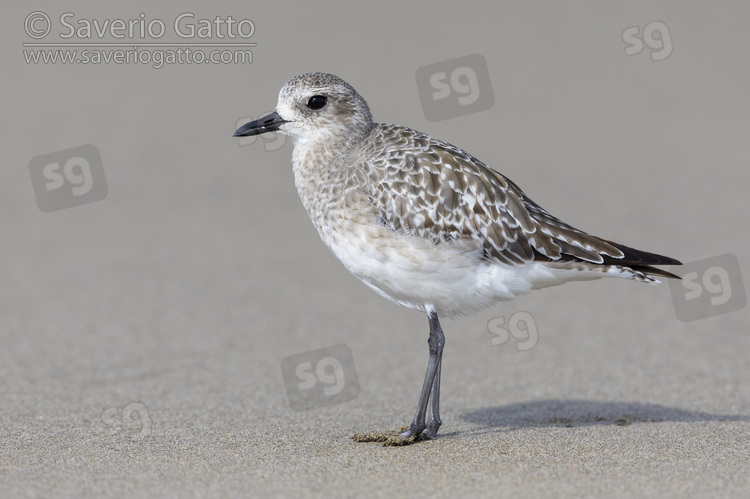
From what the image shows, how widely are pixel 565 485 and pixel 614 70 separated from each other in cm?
1167

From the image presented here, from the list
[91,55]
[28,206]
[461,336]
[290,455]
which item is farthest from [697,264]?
[91,55]

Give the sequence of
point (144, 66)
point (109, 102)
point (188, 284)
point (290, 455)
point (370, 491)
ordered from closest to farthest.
Answer: 1. point (370, 491)
2. point (290, 455)
3. point (188, 284)
4. point (109, 102)
5. point (144, 66)

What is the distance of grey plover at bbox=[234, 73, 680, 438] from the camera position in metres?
5.62

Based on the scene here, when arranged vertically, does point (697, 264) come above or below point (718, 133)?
below

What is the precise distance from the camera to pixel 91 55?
1498cm

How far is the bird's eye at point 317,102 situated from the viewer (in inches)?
237

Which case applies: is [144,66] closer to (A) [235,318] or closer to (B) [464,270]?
(A) [235,318]
